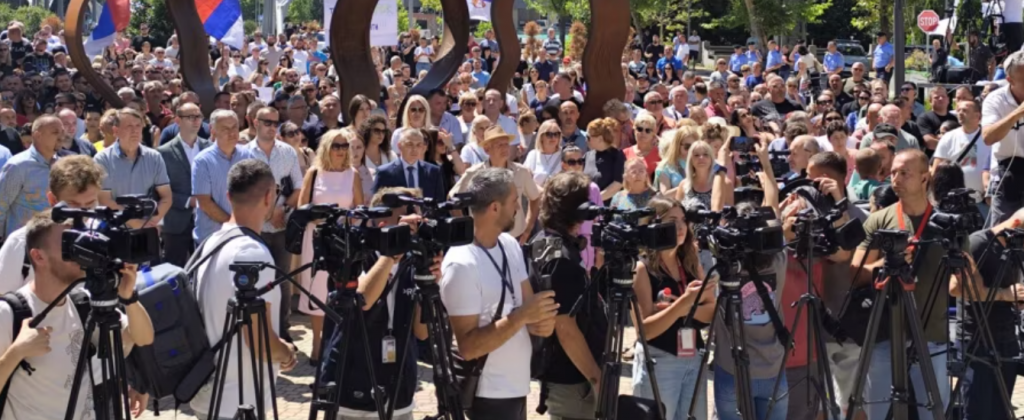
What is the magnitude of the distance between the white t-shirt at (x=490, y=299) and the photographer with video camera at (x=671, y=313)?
0.67m

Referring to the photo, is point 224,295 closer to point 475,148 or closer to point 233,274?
point 233,274

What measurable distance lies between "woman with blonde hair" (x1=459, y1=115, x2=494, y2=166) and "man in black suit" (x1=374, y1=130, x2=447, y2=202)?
1.05m

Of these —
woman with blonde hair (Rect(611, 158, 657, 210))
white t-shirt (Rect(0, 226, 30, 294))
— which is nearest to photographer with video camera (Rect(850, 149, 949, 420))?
woman with blonde hair (Rect(611, 158, 657, 210))

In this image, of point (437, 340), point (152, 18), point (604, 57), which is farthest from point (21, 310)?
point (152, 18)

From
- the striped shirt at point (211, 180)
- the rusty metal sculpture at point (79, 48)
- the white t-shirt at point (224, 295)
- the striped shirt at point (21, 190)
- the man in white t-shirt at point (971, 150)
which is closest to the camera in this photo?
the white t-shirt at point (224, 295)

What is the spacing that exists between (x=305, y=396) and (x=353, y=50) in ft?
21.2

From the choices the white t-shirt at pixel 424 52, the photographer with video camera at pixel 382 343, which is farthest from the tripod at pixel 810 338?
Answer: the white t-shirt at pixel 424 52

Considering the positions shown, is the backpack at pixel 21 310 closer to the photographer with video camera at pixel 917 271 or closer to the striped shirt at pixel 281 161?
the photographer with video camera at pixel 917 271

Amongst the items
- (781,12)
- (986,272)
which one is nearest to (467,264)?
(986,272)

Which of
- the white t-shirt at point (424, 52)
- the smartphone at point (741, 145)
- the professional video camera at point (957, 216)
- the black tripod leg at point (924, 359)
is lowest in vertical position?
the black tripod leg at point (924, 359)

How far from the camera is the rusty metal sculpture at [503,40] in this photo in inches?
557

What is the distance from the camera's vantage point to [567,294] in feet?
17.9

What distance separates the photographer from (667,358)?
19.2 feet

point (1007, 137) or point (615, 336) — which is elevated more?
point (1007, 137)
